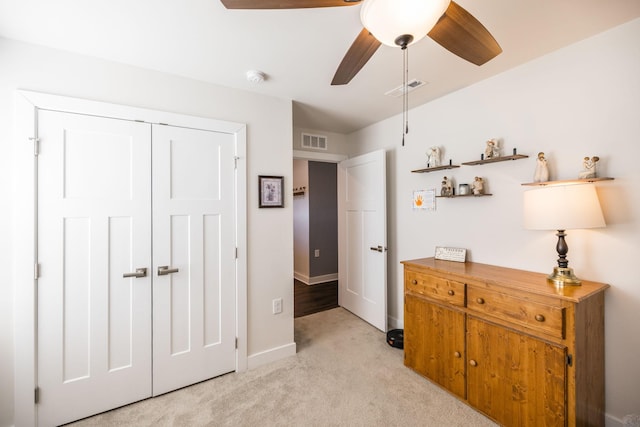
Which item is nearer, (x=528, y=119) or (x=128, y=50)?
(x=128, y=50)

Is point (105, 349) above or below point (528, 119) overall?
below

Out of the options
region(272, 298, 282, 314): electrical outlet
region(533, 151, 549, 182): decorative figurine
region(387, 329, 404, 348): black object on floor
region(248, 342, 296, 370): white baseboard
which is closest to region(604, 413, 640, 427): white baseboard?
region(387, 329, 404, 348): black object on floor

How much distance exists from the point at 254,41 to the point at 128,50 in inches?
34.6

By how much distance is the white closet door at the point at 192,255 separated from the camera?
2.08 metres

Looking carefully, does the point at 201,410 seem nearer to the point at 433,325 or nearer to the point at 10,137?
the point at 433,325

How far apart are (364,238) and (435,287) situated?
4.33 ft

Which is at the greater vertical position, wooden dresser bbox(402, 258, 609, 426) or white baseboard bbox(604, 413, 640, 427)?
wooden dresser bbox(402, 258, 609, 426)

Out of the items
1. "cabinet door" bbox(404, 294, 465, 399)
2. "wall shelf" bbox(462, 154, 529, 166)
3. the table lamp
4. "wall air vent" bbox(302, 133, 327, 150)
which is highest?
"wall air vent" bbox(302, 133, 327, 150)

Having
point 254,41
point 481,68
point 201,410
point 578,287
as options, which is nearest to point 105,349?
point 201,410

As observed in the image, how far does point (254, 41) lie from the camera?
5.66ft

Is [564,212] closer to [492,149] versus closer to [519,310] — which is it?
[519,310]

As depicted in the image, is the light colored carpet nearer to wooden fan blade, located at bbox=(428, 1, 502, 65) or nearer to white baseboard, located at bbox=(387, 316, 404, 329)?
white baseboard, located at bbox=(387, 316, 404, 329)

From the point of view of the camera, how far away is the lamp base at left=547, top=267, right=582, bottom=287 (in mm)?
1649

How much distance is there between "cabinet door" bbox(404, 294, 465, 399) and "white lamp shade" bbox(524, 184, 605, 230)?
0.87 meters
